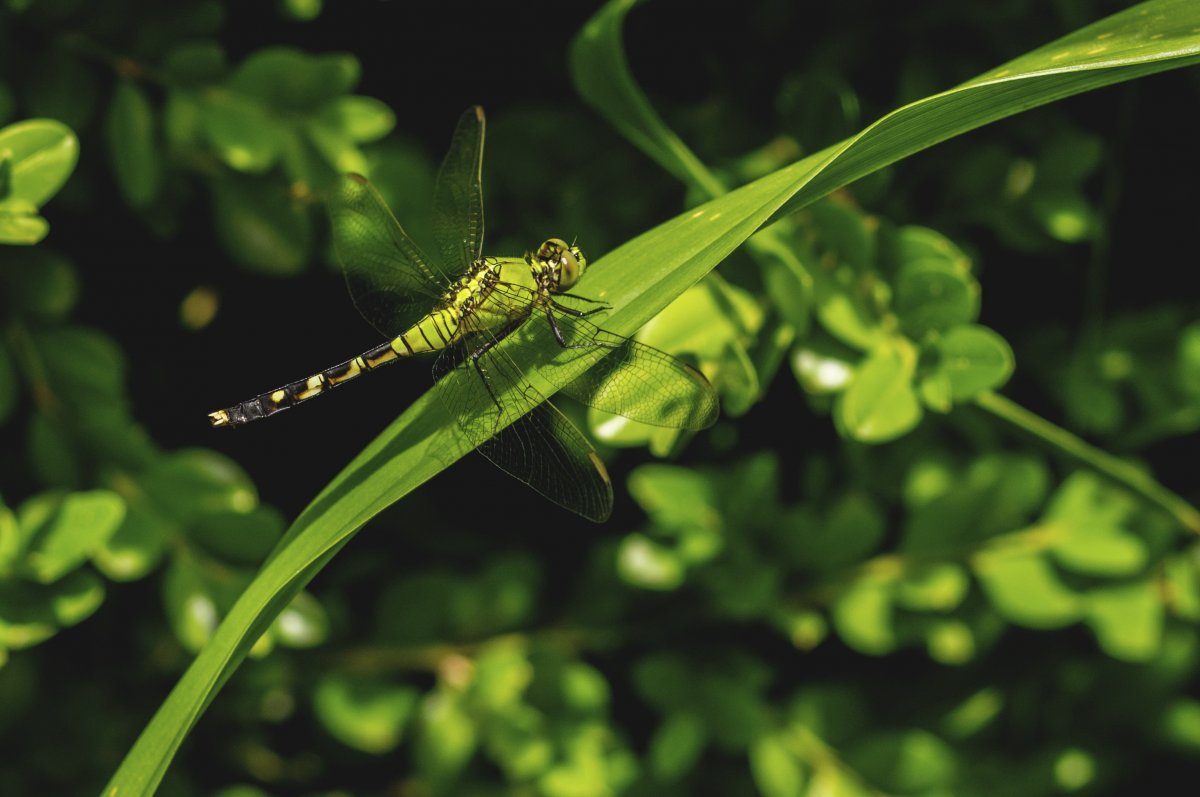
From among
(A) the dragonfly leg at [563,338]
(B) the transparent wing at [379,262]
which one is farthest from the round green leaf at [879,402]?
(B) the transparent wing at [379,262]

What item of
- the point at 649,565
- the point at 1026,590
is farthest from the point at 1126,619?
the point at 649,565

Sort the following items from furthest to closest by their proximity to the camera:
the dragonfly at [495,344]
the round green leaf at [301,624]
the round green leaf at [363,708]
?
the round green leaf at [363,708], the round green leaf at [301,624], the dragonfly at [495,344]

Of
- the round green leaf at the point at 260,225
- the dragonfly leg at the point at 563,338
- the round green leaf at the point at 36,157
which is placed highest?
the round green leaf at the point at 36,157

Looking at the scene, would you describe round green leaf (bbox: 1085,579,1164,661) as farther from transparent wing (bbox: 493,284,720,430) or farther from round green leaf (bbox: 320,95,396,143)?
round green leaf (bbox: 320,95,396,143)

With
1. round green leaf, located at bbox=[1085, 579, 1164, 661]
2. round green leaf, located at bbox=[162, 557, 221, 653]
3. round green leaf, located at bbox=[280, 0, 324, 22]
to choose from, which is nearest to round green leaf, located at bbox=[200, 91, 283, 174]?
round green leaf, located at bbox=[280, 0, 324, 22]

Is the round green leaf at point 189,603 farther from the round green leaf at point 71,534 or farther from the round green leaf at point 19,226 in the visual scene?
the round green leaf at point 19,226

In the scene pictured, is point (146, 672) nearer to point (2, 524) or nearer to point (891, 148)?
point (2, 524)

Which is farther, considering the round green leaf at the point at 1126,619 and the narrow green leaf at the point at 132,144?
the round green leaf at the point at 1126,619

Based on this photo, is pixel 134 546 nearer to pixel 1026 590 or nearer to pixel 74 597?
pixel 74 597
